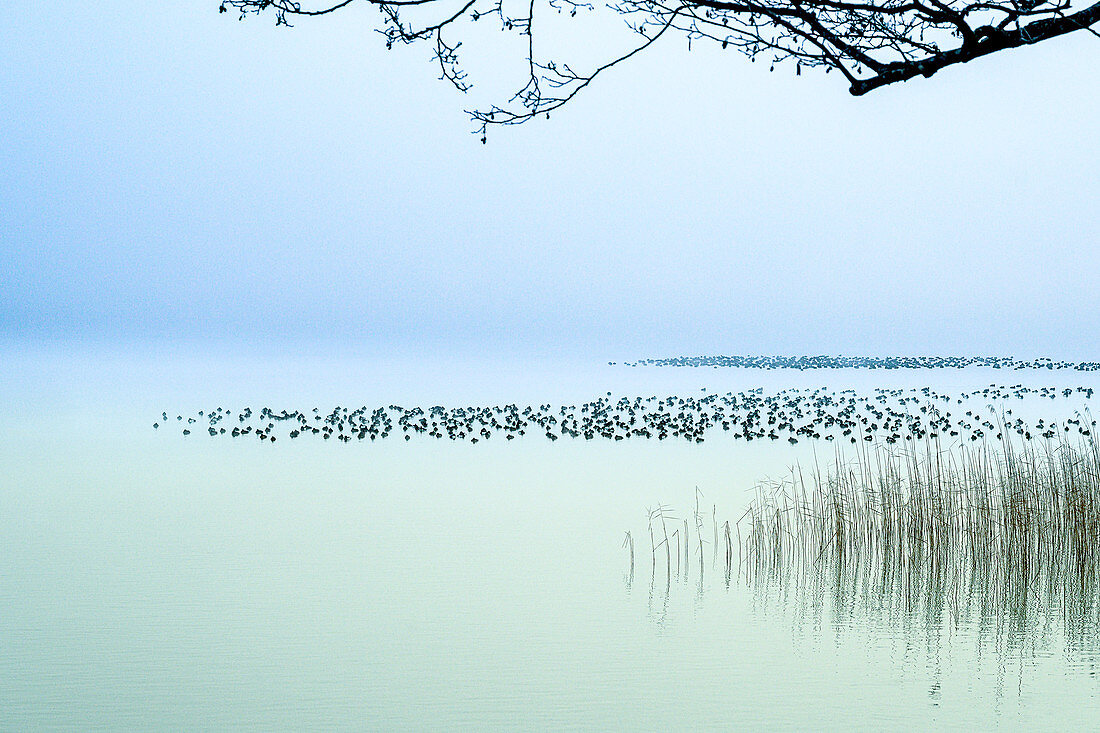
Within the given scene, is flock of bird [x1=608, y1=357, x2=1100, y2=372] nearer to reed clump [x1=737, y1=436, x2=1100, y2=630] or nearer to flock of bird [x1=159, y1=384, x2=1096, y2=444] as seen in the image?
flock of bird [x1=159, y1=384, x2=1096, y2=444]

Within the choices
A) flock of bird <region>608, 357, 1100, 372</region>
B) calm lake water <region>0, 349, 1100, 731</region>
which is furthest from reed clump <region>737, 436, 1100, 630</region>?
flock of bird <region>608, 357, 1100, 372</region>

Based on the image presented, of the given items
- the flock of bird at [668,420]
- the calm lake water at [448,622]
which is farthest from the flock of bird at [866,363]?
the calm lake water at [448,622]

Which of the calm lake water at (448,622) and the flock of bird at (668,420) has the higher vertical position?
the flock of bird at (668,420)

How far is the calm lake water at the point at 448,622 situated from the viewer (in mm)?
6488

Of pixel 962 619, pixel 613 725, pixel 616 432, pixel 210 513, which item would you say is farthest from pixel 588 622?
pixel 616 432

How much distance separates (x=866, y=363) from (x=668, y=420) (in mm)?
30948

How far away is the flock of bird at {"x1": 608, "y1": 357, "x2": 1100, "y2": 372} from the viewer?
46.8 meters

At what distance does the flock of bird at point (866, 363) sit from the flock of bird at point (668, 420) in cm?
1986

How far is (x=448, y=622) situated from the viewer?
809cm

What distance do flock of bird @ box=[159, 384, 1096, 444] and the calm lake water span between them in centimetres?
390

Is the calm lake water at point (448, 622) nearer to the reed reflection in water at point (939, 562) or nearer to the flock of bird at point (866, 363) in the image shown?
the reed reflection in water at point (939, 562)

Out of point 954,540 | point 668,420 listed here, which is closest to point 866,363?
point 668,420

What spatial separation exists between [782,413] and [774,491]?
1004cm

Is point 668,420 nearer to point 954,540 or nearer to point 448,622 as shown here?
point 954,540
